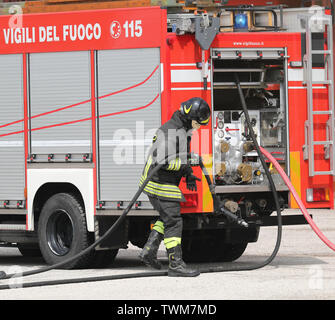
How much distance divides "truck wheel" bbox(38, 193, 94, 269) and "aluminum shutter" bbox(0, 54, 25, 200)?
1.63 feet

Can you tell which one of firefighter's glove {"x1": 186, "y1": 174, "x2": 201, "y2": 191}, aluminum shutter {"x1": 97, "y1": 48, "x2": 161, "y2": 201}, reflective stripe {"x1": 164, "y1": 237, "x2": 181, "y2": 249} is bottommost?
reflective stripe {"x1": 164, "y1": 237, "x2": 181, "y2": 249}

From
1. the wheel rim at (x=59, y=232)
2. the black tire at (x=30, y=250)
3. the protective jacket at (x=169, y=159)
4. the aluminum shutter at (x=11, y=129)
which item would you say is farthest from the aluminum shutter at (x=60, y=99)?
the black tire at (x=30, y=250)

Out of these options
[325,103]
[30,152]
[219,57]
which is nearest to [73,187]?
[30,152]

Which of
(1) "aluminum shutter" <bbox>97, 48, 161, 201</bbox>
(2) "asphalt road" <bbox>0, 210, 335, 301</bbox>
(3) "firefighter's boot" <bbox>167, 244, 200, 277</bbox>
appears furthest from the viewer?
(1) "aluminum shutter" <bbox>97, 48, 161, 201</bbox>

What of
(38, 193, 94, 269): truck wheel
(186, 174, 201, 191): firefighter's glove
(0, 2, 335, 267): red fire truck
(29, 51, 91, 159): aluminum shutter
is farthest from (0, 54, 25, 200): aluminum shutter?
(186, 174, 201, 191): firefighter's glove

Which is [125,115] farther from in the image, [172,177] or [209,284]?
[209,284]

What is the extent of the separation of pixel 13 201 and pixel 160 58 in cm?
264

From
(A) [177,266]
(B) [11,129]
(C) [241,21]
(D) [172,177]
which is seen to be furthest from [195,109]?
(B) [11,129]

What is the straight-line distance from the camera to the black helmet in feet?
35.8

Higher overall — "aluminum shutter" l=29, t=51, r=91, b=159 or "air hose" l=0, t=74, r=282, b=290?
"aluminum shutter" l=29, t=51, r=91, b=159

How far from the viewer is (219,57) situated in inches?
457

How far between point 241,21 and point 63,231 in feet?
10.9

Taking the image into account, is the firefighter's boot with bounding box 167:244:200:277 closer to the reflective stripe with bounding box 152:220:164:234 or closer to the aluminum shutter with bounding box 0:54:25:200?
the reflective stripe with bounding box 152:220:164:234
